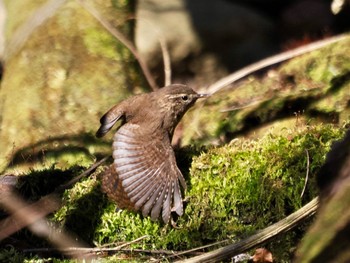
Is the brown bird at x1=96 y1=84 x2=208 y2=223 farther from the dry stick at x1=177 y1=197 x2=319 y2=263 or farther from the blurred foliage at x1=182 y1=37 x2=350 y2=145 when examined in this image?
the blurred foliage at x1=182 y1=37 x2=350 y2=145

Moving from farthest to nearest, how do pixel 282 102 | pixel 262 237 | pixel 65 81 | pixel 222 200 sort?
pixel 65 81
pixel 282 102
pixel 222 200
pixel 262 237

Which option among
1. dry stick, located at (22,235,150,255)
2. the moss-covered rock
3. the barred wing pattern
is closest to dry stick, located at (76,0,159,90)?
the moss-covered rock

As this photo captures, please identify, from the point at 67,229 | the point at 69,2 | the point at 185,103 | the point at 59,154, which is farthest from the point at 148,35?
the point at 67,229

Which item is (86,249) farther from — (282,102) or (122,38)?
(122,38)

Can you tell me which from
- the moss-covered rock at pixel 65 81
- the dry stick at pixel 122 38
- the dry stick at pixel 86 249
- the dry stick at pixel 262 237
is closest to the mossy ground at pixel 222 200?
the dry stick at pixel 86 249

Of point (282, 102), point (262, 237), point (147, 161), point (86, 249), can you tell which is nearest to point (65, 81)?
point (282, 102)

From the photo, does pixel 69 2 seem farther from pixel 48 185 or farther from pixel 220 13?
pixel 48 185
